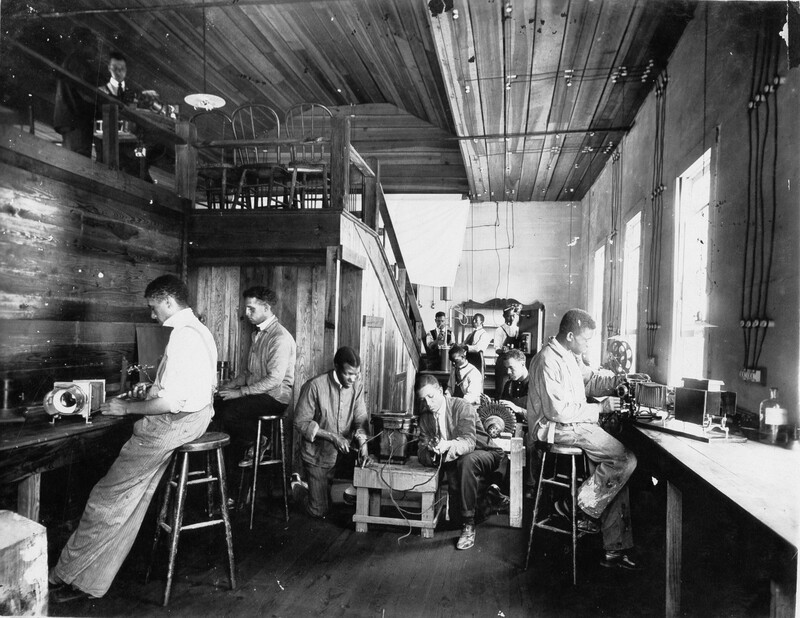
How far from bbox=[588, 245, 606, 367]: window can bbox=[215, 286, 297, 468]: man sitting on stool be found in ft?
21.1

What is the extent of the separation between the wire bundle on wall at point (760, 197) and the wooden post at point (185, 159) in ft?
17.1

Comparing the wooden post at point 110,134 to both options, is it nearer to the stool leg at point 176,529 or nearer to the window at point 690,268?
the stool leg at point 176,529

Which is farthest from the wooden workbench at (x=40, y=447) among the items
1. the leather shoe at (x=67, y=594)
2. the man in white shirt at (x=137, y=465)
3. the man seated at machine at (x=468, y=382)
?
the man seated at machine at (x=468, y=382)

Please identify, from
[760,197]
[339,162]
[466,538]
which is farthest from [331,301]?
[760,197]

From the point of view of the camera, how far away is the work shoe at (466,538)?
429cm

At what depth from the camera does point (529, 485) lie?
18.6 ft

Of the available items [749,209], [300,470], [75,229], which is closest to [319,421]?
[300,470]

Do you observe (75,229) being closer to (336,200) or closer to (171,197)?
(171,197)

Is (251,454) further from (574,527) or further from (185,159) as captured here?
(185,159)

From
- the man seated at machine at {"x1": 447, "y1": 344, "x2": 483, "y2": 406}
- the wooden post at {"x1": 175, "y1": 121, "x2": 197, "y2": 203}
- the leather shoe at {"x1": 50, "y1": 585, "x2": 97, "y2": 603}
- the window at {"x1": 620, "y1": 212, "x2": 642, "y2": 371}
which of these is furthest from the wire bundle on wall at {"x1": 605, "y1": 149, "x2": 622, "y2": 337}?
the leather shoe at {"x1": 50, "y1": 585, "x2": 97, "y2": 603}

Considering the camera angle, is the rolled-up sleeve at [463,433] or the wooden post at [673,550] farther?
the rolled-up sleeve at [463,433]

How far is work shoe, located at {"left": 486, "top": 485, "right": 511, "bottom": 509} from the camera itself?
207 inches

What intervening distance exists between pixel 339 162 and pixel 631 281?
4.70 m

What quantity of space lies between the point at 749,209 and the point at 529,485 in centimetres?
342
